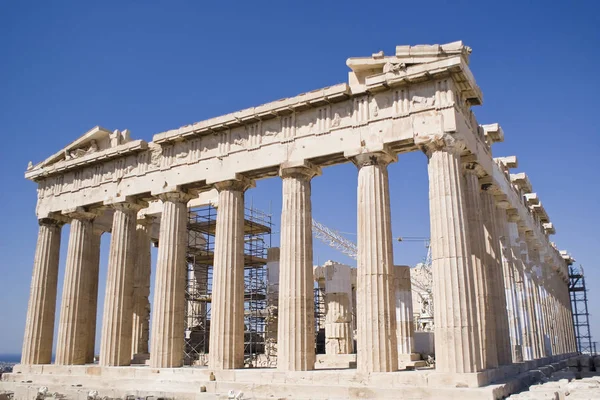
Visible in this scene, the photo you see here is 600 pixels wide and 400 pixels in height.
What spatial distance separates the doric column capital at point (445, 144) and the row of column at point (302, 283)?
0.09m

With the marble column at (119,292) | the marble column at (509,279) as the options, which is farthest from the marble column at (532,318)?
the marble column at (119,292)

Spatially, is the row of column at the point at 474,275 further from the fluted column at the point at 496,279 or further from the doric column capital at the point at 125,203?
the doric column capital at the point at 125,203

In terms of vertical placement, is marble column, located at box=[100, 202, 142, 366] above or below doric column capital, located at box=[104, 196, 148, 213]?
Result: below

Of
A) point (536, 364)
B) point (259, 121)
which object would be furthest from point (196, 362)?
point (536, 364)

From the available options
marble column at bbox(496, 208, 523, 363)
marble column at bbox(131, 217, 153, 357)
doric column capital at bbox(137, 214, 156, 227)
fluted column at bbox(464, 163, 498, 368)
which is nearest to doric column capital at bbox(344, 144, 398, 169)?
fluted column at bbox(464, 163, 498, 368)

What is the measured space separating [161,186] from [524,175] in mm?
19224

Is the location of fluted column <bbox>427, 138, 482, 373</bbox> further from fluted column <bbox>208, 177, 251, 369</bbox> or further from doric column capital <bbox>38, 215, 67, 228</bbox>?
doric column capital <bbox>38, 215, 67, 228</bbox>

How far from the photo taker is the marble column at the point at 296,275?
19969 millimetres

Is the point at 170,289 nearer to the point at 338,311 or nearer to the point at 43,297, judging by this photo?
the point at 43,297

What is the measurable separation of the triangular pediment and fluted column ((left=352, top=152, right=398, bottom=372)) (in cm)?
1312

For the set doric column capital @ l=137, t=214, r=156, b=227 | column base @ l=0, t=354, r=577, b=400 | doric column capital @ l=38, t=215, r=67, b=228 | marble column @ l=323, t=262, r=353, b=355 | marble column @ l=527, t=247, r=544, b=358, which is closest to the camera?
column base @ l=0, t=354, r=577, b=400

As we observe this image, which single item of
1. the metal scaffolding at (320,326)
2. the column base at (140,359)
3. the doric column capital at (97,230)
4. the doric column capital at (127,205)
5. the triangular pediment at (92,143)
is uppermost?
the triangular pediment at (92,143)

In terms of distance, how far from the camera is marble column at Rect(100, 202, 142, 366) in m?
24.8

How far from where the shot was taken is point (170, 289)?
23.7m
